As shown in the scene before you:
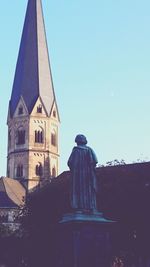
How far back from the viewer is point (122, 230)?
36969 millimetres

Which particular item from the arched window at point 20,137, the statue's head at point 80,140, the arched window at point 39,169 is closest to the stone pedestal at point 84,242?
the statue's head at point 80,140

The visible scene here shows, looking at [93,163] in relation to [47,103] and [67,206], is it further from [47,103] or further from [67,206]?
[47,103]

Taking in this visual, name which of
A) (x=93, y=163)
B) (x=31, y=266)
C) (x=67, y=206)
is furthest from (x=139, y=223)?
(x=93, y=163)

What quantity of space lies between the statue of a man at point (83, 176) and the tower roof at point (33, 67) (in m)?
70.8

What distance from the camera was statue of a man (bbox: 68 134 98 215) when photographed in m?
15.5

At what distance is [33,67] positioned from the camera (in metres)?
87.3

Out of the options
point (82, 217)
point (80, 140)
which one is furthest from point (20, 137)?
point (82, 217)

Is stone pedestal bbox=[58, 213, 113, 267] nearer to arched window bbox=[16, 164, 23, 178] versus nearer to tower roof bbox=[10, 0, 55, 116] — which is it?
arched window bbox=[16, 164, 23, 178]

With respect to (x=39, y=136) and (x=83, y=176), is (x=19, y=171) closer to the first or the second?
(x=39, y=136)

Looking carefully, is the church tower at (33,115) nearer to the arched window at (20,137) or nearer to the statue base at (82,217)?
the arched window at (20,137)

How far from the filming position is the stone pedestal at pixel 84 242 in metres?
14.8

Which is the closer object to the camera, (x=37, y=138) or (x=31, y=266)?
(x=31, y=266)

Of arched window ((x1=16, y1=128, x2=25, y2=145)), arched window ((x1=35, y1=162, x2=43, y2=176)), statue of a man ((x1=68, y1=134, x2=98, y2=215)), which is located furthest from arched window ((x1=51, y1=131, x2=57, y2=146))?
statue of a man ((x1=68, y1=134, x2=98, y2=215))

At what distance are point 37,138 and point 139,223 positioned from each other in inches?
2022
